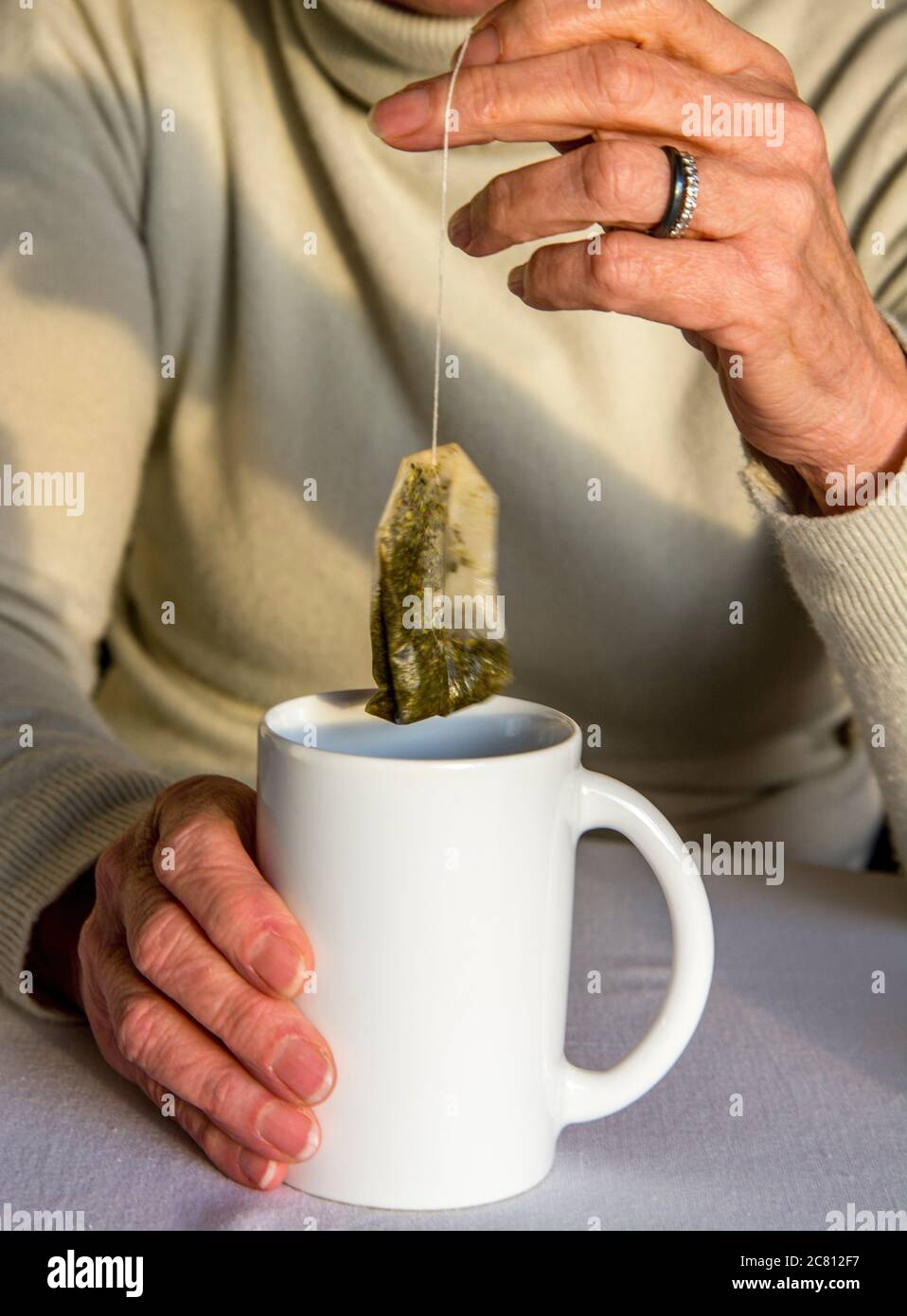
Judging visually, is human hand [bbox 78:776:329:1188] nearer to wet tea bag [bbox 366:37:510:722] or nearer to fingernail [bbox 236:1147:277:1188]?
fingernail [bbox 236:1147:277:1188]

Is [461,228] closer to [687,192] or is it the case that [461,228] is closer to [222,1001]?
[687,192]

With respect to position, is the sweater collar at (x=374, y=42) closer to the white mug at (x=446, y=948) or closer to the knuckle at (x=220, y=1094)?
the white mug at (x=446, y=948)

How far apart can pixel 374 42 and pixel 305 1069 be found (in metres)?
0.91

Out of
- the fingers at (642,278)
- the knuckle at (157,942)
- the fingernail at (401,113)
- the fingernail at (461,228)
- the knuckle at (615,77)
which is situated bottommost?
the knuckle at (157,942)

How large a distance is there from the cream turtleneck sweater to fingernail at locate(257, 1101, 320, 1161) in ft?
1.98

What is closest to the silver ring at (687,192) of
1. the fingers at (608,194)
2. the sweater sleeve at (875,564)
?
the fingers at (608,194)

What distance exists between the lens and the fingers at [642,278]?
0.73 meters

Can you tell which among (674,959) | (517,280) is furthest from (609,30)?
(674,959)

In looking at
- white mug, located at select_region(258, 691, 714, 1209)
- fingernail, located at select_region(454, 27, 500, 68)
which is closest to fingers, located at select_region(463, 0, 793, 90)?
fingernail, located at select_region(454, 27, 500, 68)

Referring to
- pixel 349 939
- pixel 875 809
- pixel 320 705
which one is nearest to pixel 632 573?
pixel 875 809

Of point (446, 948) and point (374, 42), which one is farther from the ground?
point (374, 42)

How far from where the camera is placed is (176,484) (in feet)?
4.47

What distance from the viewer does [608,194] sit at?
2.35 ft

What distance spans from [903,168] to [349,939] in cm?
92
